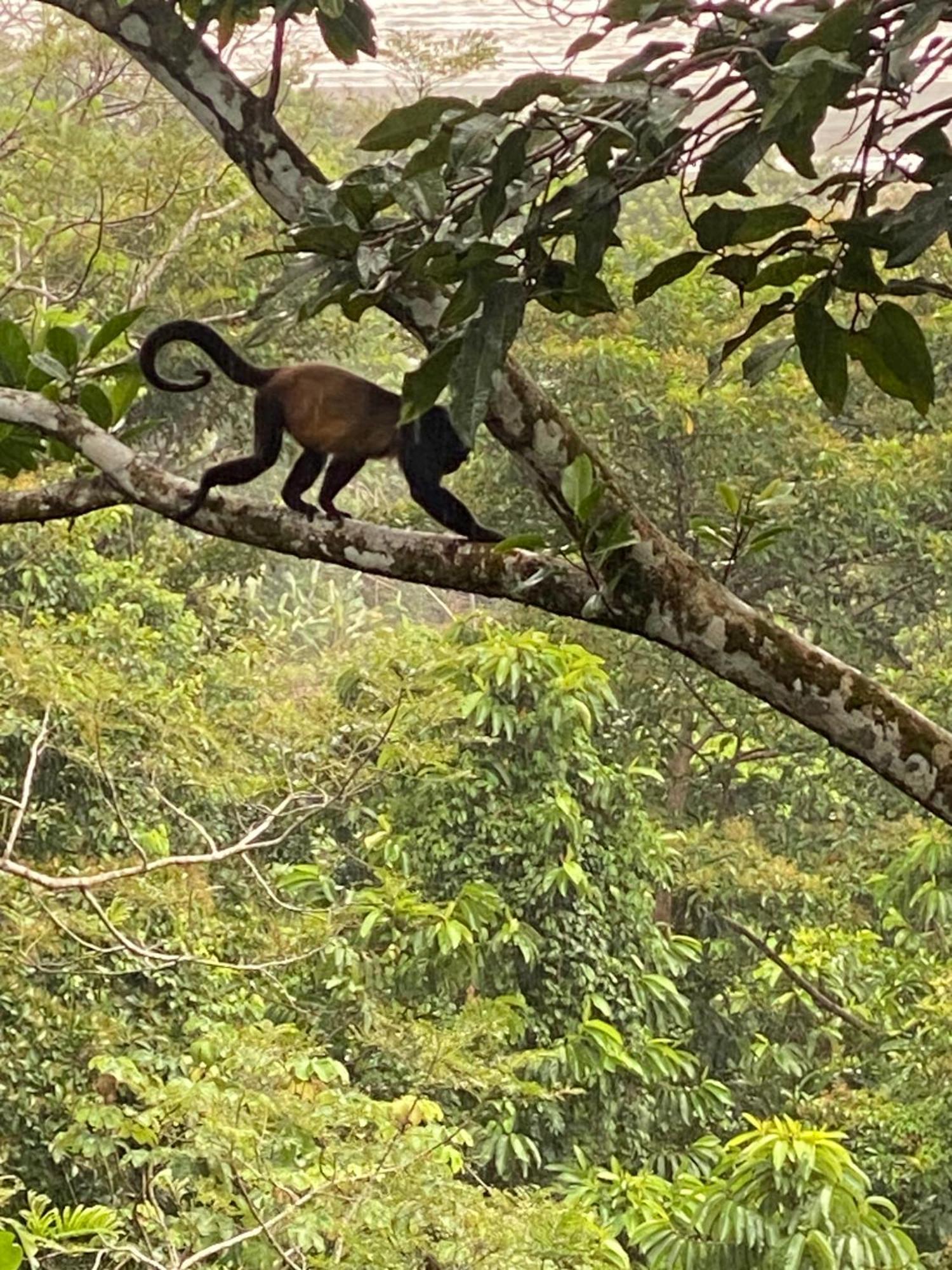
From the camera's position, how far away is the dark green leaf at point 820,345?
0.73 meters

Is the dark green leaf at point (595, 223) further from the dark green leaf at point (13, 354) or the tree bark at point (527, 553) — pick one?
the dark green leaf at point (13, 354)

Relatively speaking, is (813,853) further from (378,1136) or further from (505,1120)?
(378,1136)

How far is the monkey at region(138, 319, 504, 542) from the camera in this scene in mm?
1799

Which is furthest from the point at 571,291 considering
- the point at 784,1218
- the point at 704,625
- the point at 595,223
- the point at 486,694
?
the point at 486,694

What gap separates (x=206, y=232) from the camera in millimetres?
4613

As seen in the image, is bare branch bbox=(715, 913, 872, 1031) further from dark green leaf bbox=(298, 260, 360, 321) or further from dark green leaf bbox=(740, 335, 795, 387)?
dark green leaf bbox=(298, 260, 360, 321)

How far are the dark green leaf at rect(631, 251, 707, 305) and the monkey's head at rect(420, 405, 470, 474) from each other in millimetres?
1047

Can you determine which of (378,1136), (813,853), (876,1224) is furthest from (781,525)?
(813,853)

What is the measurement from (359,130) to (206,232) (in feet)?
4.40

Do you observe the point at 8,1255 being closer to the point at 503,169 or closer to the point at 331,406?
the point at 503,169

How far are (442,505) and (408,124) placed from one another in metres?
1.15

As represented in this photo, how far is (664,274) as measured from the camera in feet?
2.56

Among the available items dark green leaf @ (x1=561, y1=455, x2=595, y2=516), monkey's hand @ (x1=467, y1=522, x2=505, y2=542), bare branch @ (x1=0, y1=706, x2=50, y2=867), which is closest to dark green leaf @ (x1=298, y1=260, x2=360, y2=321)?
dark green leaf @ (x1=561, y1=455, x2=595, y2=516)

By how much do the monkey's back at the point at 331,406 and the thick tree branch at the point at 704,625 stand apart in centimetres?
79
